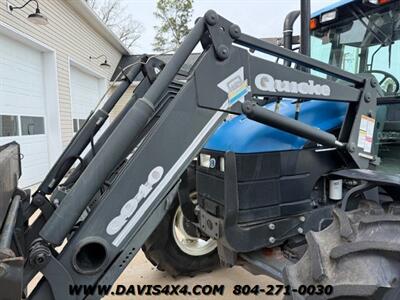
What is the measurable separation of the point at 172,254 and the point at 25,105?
17.4ft

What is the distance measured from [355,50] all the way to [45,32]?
284 inches

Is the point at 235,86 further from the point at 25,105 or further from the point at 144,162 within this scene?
the point at 25,105

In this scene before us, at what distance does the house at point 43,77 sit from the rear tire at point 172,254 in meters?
4.39

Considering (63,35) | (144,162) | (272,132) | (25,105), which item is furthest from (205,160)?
(63,35)

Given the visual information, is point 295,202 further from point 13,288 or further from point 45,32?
point 45,32

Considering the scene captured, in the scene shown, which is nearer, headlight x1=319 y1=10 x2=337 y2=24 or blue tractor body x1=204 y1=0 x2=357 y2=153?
blue tractor body x1=204 y1=0 x2=357 y2=153

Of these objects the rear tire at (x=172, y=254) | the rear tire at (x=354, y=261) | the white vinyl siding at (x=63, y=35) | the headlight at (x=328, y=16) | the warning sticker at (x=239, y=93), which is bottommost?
the rear tire at (x=172, y=254)

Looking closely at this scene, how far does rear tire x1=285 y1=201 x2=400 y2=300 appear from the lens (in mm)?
1540

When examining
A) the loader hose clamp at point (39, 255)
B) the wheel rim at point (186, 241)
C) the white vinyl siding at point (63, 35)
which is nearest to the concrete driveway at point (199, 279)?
the wheel rim at point (186, 241)

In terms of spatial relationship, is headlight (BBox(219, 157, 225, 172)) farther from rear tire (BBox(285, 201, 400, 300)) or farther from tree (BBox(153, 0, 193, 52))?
tree (BBox(153, 0, 193, 52))

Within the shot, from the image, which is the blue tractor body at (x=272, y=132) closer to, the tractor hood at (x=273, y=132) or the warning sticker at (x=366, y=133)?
the tractor hood at (x=273, y=132)

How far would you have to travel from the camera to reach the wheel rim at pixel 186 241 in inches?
136

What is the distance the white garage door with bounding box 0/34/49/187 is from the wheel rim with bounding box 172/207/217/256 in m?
4.32

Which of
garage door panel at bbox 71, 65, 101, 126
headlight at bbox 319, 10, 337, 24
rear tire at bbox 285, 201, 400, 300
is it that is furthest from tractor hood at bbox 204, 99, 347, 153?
garage door panel at bbox 71, 65, 101, 126
